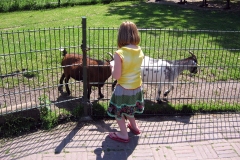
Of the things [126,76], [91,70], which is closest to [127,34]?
[126,76]

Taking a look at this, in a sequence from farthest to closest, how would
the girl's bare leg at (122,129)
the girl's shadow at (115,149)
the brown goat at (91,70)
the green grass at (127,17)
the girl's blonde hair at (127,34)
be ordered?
the green grass at (127,17)
the brown goat at (91,70)
the girl's bare leg at (122,129)
the girl's shadow at (115,149)
the girl's blonde hair at (127,34)

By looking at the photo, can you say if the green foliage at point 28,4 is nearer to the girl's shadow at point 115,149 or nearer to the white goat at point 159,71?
the white goat at point 159,71

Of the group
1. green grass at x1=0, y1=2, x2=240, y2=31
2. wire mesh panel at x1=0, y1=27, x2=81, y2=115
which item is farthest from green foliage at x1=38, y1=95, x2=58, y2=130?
green grass at x1=0, y1=2, x2=240, y2=31

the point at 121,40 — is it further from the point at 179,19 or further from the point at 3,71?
the point at 179,19

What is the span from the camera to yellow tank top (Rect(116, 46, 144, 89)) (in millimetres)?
4223

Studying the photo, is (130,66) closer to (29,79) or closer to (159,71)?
(159,71)

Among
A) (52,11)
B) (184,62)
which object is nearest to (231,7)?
(52,11)

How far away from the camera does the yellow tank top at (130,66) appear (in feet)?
13.9

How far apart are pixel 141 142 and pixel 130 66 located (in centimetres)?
127

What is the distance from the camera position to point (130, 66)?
14.1 feet

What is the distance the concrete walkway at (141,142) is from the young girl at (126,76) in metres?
0.27

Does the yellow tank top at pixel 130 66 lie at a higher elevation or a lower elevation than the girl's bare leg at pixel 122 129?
higher

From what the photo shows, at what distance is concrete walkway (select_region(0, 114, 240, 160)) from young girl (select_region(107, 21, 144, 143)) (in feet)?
0.87

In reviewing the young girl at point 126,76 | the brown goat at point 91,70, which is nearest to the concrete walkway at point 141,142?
the young girl at point 126,76
